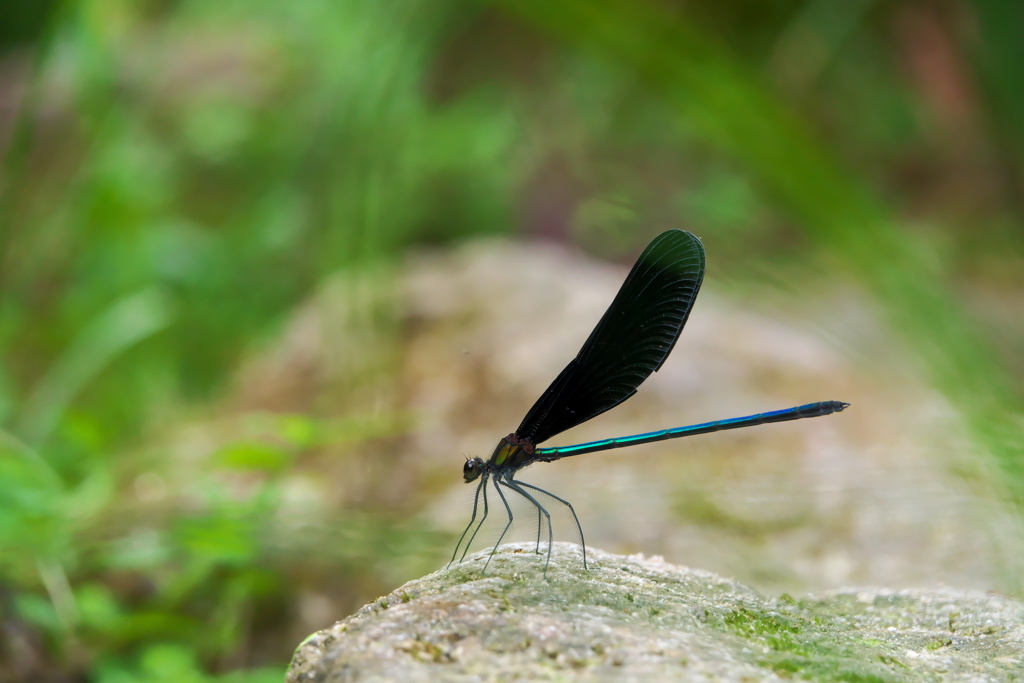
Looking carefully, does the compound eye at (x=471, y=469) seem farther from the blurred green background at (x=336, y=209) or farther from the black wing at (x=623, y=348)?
the blurred green background at (x=336, y=209)

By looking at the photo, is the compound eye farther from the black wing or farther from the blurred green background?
the blurred green background

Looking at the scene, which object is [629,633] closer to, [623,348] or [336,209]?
[623,348]

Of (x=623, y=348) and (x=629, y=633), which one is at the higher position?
(x=623, y=348)

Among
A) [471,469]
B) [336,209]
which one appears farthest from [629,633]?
[336,209]

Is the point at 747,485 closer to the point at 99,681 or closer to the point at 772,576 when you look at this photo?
the point at 772,576

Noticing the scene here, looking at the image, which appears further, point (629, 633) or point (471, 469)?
point (471, 469)

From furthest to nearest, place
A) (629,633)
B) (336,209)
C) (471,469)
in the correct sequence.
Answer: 1. (336,209)
2. (471,469)
3. (629,633)

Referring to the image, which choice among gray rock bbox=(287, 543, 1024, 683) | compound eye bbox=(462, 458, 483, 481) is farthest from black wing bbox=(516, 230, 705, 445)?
gray rock bbox=(287, 543, 1024, 683)
